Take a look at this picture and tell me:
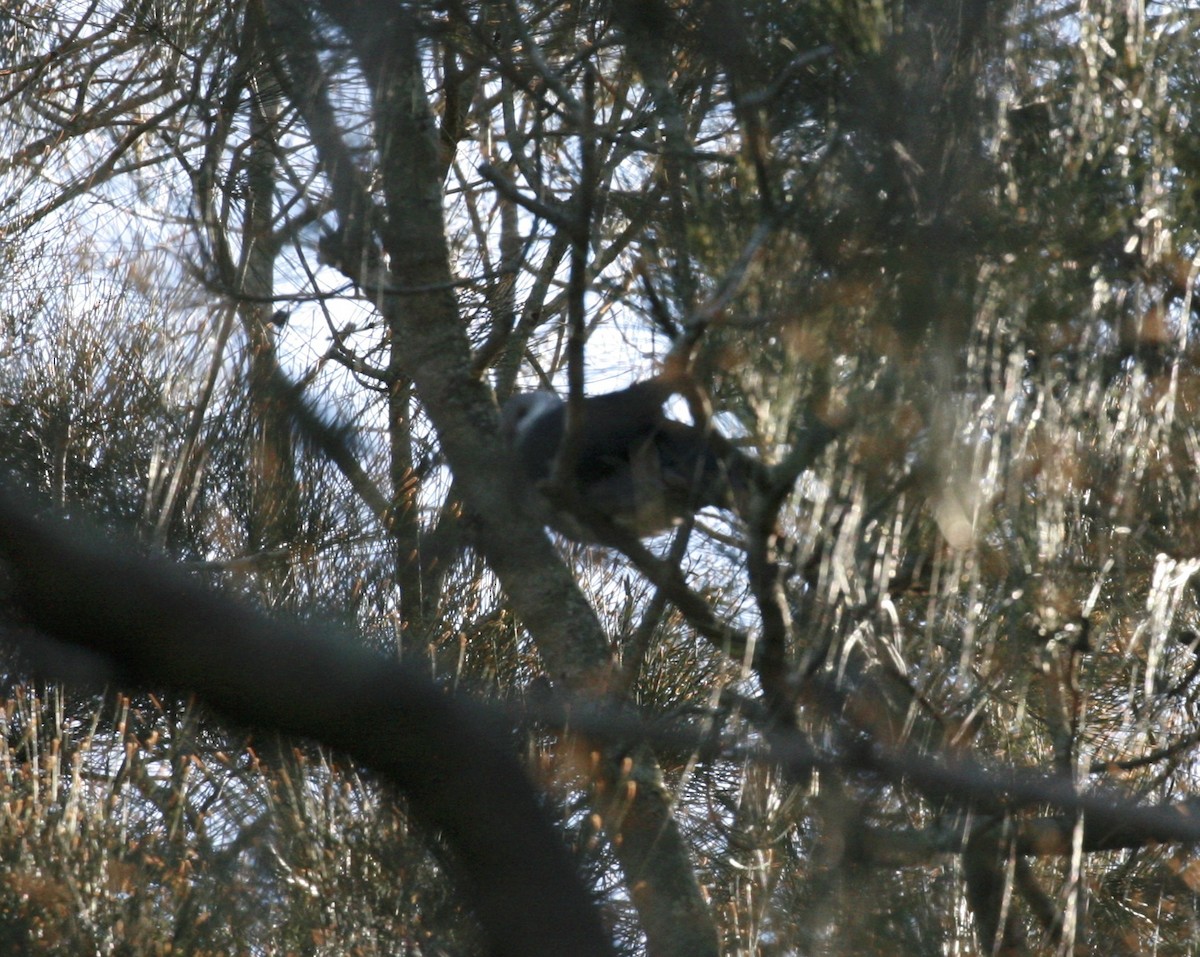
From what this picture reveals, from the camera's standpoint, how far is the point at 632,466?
1.79m

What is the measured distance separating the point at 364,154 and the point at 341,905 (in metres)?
1.02

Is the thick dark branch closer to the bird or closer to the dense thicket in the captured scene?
the dense thicket

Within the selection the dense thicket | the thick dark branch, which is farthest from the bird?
the thick dark branch

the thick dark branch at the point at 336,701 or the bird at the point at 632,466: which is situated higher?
the bird at the point at 632,466

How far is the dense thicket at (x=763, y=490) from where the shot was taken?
1.30 m

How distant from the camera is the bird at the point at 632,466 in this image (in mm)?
1318

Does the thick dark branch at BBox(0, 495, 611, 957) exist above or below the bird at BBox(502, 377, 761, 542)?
below

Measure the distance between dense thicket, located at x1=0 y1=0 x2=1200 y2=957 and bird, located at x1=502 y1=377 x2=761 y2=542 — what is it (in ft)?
0.15

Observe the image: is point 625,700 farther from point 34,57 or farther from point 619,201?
point 34,57

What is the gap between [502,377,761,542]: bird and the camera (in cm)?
132

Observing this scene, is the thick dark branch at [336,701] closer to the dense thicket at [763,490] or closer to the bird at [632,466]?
the dense thicket at [763,490]

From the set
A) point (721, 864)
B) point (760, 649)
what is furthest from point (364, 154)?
point (721, 864)

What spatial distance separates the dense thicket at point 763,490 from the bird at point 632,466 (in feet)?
0.15

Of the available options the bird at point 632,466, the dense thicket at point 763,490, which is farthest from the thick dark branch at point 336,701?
the bird at point 632,466
